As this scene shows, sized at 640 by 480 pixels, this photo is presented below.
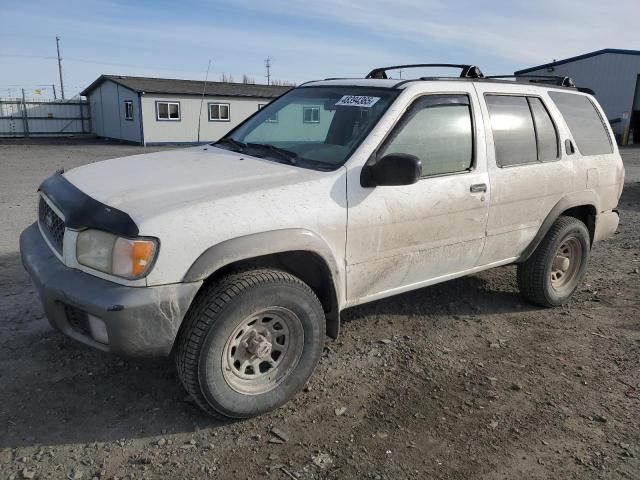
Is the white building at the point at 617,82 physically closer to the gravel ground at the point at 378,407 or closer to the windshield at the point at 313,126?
the gravel ground at the point at 378,407

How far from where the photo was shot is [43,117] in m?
33.9

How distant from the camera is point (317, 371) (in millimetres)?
3691

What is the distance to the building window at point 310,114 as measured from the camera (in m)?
4.03

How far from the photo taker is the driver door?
3385mm

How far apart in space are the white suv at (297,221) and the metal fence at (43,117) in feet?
113

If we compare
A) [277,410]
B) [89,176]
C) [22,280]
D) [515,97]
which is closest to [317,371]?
[277,410]

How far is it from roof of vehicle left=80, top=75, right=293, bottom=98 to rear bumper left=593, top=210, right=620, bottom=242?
2419 centimetres

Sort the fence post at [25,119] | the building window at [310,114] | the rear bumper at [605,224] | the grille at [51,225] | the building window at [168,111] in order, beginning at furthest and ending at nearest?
1. the fence post at [25,119]
2. the building window at [168,111]
3. the rear bumper at [605,224]
4. the building window at [310,114]
5. the grille at [51,225]

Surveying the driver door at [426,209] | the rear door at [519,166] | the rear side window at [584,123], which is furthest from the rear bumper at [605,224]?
the driver door at [426,209]

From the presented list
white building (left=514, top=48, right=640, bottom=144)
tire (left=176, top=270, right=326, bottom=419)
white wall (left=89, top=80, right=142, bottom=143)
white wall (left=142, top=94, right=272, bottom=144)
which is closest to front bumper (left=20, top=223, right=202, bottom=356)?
tire (left=176, top=270, right=326, bottom=419)

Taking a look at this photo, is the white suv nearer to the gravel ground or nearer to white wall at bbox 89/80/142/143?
the gravel ground

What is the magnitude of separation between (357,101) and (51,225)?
7.02 ft

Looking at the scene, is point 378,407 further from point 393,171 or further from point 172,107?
point 172,107

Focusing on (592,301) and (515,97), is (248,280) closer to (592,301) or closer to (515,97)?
(515,97)
